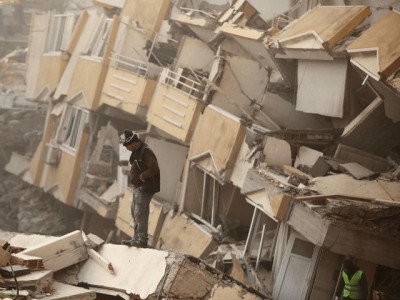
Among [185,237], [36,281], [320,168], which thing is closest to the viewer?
[36,281]

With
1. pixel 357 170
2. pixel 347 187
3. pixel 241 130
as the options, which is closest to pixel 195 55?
pixel 241 130

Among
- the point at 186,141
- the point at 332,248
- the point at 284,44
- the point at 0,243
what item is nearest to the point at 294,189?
the point at 332,248

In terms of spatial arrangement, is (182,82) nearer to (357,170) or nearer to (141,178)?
(141,178)

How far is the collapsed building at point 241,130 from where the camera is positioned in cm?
862

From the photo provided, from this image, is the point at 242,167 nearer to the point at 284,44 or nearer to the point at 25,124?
A: the point at 284,44

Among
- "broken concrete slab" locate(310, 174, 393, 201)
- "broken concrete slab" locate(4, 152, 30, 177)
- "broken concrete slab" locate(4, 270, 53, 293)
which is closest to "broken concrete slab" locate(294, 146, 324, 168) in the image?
"broken concrete slab" locate(310, 174, 393, 201)

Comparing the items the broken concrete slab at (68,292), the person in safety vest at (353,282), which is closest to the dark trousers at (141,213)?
the broken concrete slab at (68,292)

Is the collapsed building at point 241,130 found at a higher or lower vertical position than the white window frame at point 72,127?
higher

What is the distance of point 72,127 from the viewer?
19.5 m

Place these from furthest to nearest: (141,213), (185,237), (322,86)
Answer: (185,237) < (322,86) < (141,213)

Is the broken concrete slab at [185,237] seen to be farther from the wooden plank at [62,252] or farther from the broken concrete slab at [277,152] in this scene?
the wooden plank at [62,252]

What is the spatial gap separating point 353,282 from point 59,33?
56.2 feet

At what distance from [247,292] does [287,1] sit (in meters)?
10.8

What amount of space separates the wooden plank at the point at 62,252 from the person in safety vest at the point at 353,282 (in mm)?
4073
